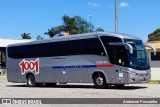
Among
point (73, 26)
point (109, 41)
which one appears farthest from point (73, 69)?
point (73, 26)

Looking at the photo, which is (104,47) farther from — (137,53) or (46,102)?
(46,102)

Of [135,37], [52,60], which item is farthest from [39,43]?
[135,37]

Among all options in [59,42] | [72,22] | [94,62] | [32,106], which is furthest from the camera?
[72,22]

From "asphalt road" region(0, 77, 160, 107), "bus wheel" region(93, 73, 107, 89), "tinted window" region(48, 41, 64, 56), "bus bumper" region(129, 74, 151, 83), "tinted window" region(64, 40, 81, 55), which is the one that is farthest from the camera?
"tinted window" region(48, 41, 64, 56)

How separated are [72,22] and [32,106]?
2754 inches

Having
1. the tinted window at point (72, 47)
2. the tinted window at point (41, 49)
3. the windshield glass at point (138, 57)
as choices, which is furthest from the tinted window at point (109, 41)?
the tinted window at point (41, 49)

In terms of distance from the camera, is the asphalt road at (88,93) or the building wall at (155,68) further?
the building wall at (155,68)

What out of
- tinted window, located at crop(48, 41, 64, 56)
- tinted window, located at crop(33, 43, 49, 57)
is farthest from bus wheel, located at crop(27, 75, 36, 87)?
tinted window, located at crop(48, 41, 64, 56)

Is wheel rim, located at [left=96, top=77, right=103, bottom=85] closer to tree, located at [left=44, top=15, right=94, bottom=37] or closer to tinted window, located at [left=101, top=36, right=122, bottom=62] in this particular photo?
tinted window, located at [left=101, top=36, right=122, bottom=62]

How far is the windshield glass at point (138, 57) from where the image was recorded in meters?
21.8

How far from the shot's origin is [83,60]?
24000mm

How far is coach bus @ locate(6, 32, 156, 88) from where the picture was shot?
22.0 meters

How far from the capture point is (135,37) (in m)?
23.3

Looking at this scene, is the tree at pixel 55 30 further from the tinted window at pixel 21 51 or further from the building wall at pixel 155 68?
the tinted window at pixel 21 51
